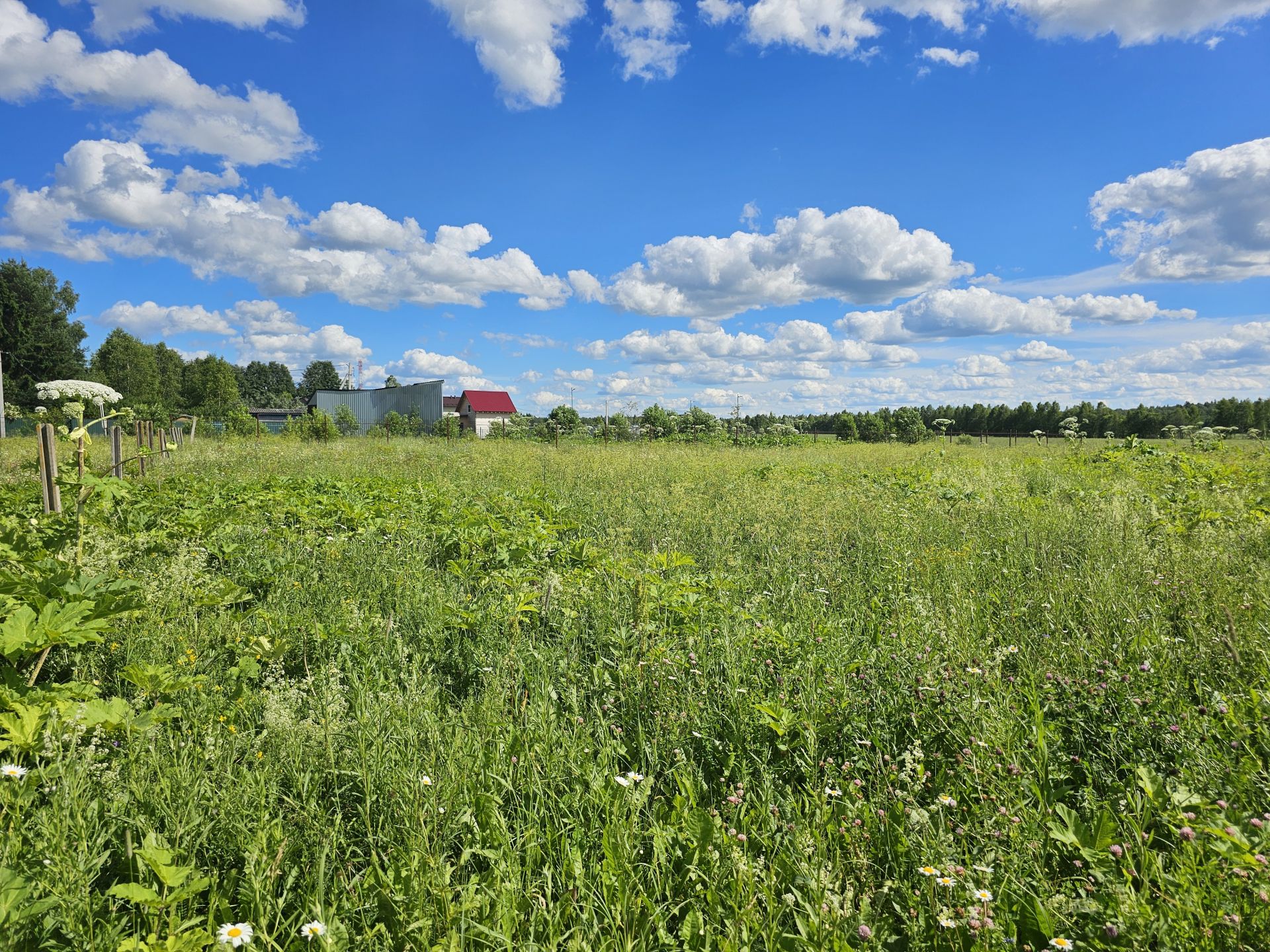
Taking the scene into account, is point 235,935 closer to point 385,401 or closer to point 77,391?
point 77,391

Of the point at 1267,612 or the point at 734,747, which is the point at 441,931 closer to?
the point at 734,747

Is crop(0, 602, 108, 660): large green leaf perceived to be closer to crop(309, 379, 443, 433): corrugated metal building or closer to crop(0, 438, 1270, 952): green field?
crop(0, 438, 1270, 952): green field

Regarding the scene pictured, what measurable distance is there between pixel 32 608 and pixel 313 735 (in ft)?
5.28

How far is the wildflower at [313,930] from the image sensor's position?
61.4 inches

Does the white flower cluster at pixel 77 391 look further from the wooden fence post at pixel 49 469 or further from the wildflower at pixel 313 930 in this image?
the wildflower at pixel 313 930

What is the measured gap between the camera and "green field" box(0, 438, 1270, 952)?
174cm

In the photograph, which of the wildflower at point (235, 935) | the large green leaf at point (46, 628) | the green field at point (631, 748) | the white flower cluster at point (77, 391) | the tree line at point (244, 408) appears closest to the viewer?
the wildflower at point (235, 935)

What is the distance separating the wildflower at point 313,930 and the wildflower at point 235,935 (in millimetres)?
126

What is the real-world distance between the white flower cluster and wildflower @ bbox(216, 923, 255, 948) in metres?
4.83

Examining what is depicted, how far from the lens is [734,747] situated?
8.63 feet

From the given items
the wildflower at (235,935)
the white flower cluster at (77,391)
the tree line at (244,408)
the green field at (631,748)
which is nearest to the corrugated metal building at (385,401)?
the tree line at (244,408)

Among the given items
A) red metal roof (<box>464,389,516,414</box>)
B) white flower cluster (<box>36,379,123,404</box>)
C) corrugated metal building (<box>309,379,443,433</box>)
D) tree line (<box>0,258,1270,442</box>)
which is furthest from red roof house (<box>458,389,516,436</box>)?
white flower cluster (<box>36,379,123,404</box>)

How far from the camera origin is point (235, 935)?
1599mm

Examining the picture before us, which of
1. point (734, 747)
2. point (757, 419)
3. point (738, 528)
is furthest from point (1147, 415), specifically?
point (734, 747)
